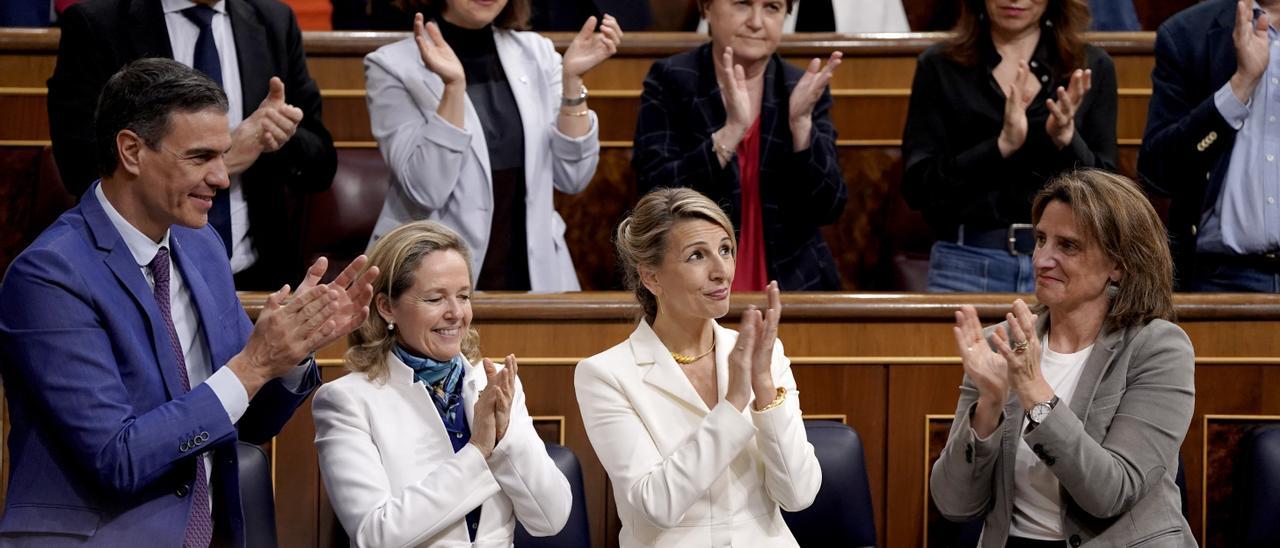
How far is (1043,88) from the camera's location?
322 centimetres

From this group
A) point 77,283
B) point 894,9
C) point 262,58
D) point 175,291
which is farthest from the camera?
point 894,9

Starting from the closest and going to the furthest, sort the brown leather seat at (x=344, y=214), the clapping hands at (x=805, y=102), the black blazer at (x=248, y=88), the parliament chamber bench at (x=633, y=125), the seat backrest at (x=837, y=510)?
the seat backrest at (x=837, y=510), the black blazer at (x=248, y=88), the clapping hands at (x=805, y=102), the brown leather seat at (x=344, y=214), the parliament chamber bench at (x=633, y=125)

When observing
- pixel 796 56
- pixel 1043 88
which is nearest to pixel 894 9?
pixel 796 56

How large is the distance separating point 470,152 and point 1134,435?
146 centimetres

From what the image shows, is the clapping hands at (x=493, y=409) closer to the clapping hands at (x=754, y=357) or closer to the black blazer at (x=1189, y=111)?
the clapping hands at (x=754, y=357)

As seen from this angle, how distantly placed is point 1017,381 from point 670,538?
0.57 metres

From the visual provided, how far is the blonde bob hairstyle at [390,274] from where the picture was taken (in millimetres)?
2266

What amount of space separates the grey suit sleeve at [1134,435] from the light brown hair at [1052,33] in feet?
3.56

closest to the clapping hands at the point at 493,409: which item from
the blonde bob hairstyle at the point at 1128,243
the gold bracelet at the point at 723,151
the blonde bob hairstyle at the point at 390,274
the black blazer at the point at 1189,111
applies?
the blonde bob hairstyle at the point at 390,274

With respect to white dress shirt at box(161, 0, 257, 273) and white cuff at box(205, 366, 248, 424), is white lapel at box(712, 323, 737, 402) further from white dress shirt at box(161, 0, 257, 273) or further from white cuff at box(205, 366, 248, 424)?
white dress shirt at box(161, 0, 257, 273)

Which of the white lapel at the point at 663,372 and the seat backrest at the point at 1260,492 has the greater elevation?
the white lapel at the point at 663,372

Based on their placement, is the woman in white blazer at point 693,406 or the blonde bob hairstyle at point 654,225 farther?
the blonde bob hairstyle at point 654,225

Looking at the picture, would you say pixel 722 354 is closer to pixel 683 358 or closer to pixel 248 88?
pixel 683 358

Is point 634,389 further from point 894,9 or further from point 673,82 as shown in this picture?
point 894,9
